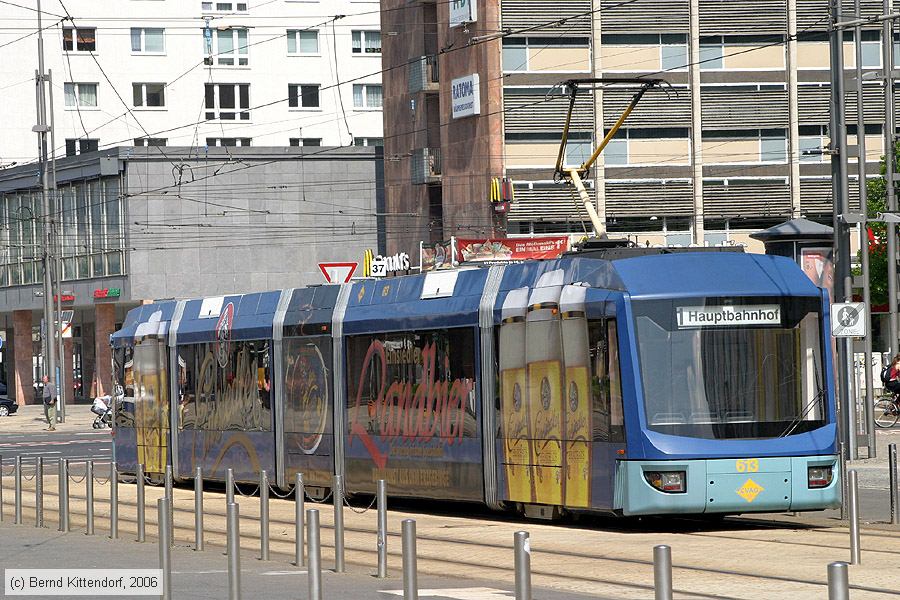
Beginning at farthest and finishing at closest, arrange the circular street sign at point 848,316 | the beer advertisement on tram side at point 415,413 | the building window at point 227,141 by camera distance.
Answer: the building window at point 227,141 → the circular street sign at point 848,316 → the beer advertisement on tram side at point 415,413

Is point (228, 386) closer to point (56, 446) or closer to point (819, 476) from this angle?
point (819, 476)

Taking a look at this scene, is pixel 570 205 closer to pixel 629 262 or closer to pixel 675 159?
pixel 675 159

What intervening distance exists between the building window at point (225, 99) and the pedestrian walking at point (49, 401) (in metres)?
31.9

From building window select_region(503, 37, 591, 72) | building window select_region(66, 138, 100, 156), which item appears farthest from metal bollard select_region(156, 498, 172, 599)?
building window select_region(66, 138, 100, 156)

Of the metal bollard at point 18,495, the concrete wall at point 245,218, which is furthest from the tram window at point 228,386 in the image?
the concrete wall at point 245,218

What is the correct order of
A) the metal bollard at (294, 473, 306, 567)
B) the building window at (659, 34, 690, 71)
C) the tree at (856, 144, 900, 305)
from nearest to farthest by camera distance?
the metal bollard at (294, 473, 306, 567) → the tree at (856, 144, 900, 305) → the building window at (659, 34, 690, 71)

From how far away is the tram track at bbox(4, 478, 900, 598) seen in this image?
12.2m

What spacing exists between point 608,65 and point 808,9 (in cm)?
715

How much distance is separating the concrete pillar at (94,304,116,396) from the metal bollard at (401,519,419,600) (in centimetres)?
5603

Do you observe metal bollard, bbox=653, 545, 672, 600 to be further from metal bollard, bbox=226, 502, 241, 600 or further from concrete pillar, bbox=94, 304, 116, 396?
concrete pillar, bbox=94, 304, 116, 396

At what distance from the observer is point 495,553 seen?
1484 cm

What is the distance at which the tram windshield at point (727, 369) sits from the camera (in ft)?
52.9

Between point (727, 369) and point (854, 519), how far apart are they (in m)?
3.46

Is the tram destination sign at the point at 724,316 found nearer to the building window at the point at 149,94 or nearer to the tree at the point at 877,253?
the tree at the point at 877,253
